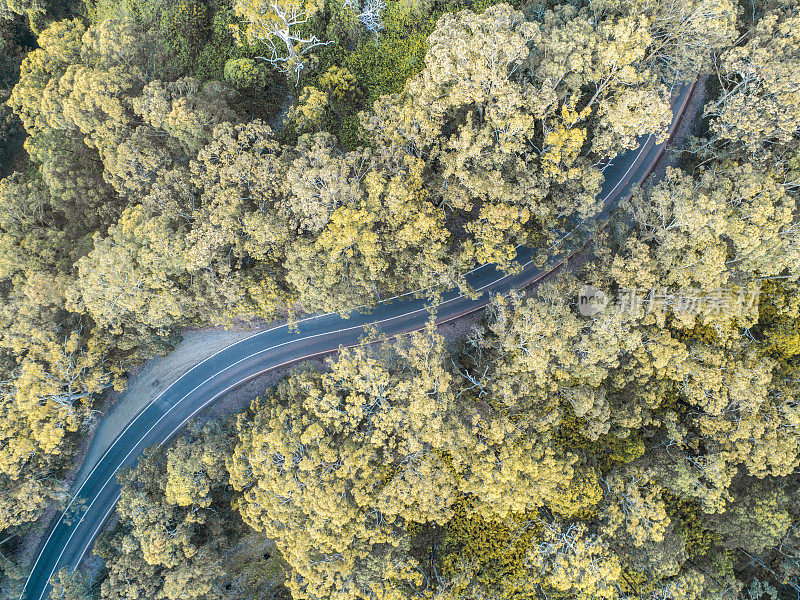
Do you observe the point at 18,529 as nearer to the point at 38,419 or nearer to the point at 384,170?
the point at 38,419

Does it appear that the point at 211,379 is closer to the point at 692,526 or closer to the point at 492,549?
the point at 492,549

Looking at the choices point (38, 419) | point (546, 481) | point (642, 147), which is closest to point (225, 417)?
point (38, 419)

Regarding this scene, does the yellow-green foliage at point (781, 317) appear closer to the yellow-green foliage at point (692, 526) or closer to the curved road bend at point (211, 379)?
the yellow-green foliage at point (692, 526)

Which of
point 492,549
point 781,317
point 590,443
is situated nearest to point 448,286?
point 590,443

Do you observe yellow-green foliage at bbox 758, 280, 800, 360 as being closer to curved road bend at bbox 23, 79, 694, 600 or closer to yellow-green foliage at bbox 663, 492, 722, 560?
yellow-green foliage at bbox 663, 492, 722, 560

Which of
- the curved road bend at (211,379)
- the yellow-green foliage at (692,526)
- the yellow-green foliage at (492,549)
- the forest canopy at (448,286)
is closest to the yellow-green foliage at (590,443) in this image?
the forest canopy at (448,286)

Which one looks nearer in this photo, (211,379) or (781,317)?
(781,317)

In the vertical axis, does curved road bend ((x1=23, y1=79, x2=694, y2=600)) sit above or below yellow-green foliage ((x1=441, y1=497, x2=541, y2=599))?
above

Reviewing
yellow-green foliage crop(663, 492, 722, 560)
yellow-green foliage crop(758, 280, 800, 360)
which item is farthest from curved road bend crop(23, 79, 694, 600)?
yellow-green foliage crop(663, 492, 722, 560)
